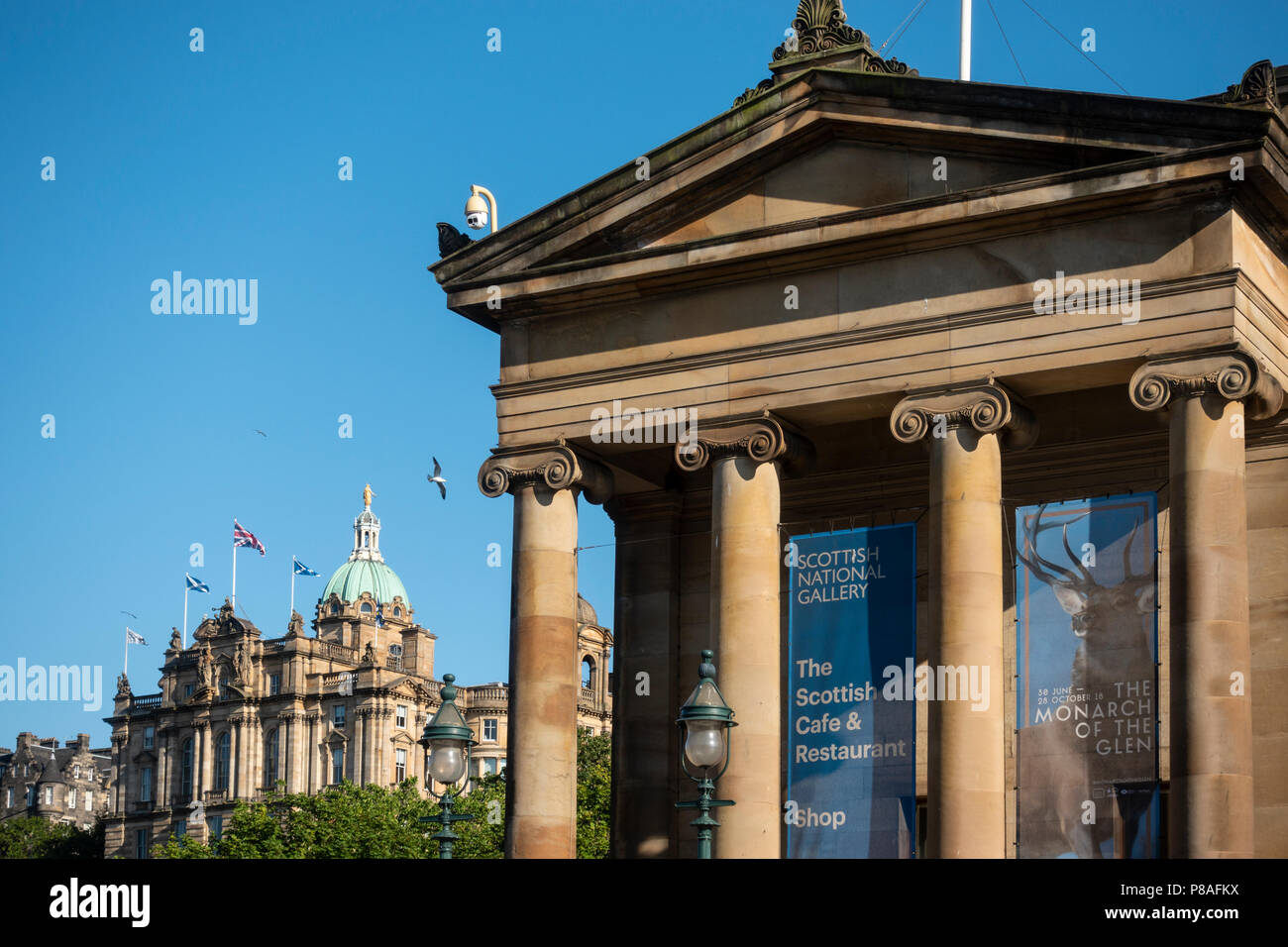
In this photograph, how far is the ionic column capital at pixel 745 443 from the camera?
35.9m

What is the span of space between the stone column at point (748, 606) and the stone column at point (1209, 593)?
722 centimetres

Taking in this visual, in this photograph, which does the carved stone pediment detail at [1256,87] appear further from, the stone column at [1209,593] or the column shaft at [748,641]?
the column shaft at [748,641]

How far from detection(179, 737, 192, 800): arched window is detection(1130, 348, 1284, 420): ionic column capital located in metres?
168

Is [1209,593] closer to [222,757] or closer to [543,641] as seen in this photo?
[543,641]

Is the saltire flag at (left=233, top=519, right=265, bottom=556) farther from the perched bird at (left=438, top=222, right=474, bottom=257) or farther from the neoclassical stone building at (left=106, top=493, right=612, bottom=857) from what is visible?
the perched bird at (left=438, top=222, right=474, bottom=257)

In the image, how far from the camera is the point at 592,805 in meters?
128

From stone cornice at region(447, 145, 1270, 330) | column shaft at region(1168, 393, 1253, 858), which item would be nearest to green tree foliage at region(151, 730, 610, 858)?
stone cornice at region(447, 145, 1270, 330)

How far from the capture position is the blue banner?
112 feet

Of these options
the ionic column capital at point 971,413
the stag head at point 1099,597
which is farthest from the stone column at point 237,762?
the stag head at point 1099,597

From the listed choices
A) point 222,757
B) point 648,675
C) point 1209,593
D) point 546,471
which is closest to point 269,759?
point 222,757

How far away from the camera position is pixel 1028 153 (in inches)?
1332
